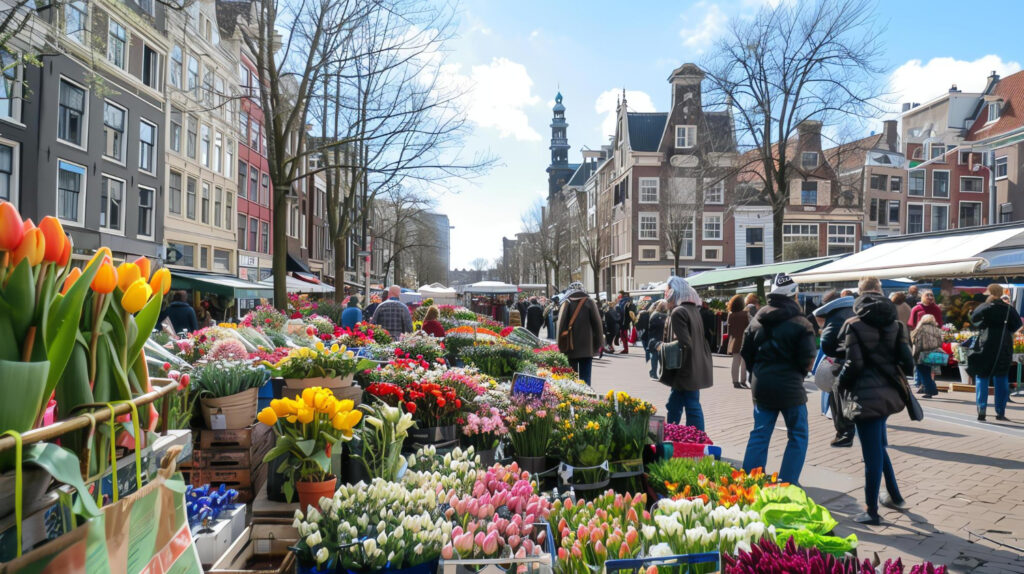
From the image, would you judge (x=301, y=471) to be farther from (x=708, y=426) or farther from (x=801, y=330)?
(x=708, y=426)

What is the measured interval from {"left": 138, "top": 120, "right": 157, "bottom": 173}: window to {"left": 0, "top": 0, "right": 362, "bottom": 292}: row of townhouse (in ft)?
0.16

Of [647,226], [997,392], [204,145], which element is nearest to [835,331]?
[997,392]

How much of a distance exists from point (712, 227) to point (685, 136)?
7.03 metres

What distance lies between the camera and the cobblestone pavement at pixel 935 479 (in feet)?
14.2

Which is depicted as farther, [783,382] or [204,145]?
[204,145]

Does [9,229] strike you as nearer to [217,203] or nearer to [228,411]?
[228,411]

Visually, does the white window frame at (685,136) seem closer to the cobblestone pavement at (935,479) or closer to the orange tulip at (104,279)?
the cobblestone pavement at (935,479)

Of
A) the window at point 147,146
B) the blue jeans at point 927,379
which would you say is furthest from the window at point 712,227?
the blue jeans at point 927,379

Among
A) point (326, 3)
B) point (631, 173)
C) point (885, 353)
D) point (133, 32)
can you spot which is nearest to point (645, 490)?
point (885, 353)

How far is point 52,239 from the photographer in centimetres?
123

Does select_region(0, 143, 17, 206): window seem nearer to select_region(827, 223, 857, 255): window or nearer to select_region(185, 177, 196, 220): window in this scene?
select_region(185, 177, 196, 220): window

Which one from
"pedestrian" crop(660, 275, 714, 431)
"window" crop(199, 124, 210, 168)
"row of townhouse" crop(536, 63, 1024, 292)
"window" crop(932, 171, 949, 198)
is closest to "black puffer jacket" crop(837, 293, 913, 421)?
"pedestrian" crop(660, 275, 714, 431)

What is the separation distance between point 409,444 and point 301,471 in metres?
1.34

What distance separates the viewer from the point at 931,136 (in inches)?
1966
